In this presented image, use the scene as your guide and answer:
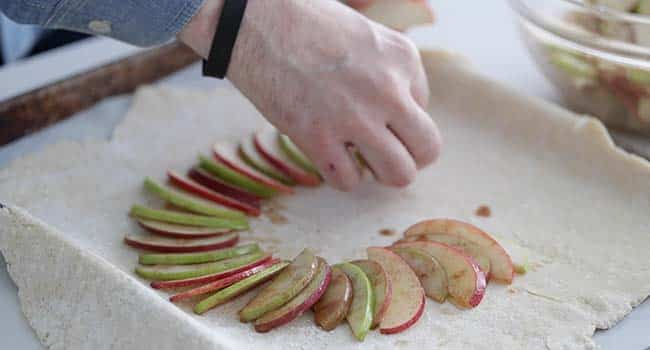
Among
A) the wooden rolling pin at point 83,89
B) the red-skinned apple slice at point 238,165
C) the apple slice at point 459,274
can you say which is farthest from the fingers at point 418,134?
the wooden rolling pin at point 83,89

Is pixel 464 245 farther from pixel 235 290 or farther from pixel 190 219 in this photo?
pixel 190 219

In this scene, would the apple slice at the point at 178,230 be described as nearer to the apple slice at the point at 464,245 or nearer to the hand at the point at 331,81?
the hand at the point at 331,81

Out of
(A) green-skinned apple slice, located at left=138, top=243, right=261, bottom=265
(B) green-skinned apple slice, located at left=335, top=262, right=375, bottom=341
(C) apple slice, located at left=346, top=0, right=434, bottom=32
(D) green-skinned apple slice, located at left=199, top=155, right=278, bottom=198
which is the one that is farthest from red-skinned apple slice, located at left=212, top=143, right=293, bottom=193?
(C) apple slice, located at left=346, top=0, right=434, bottom=32

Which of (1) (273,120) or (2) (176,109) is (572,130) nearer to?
(1) (273,120)

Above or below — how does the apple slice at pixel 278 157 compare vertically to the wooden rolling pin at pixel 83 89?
above

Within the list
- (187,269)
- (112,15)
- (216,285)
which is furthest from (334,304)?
(112,15)
